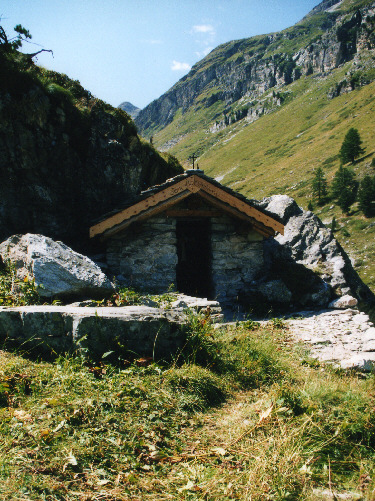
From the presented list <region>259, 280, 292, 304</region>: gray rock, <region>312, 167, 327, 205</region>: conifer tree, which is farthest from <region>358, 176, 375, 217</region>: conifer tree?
<region>259, 280, 292, 304</region>: gray rock

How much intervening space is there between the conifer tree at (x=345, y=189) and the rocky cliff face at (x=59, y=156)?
44.3 meters

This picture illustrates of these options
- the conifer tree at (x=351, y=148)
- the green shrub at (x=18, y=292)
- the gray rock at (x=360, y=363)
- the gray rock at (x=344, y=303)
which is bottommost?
the gray rock at (x=360, y=363)

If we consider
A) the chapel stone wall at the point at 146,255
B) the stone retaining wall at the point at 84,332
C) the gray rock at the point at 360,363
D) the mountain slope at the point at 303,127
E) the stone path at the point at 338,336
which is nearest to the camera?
the stone retaining wall at the point at 84,332

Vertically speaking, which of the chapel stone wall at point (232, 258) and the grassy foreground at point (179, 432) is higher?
the chapel stone wall at point (232, 258)

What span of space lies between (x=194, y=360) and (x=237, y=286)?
218 inches

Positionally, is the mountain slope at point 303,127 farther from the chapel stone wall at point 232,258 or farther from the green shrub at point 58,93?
the green shrub at point 58,93

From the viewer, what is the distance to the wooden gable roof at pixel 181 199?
8.54 metres

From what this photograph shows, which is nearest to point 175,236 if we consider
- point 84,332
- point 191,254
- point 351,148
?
point 191,254

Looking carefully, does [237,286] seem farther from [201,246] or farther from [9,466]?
[9,466]

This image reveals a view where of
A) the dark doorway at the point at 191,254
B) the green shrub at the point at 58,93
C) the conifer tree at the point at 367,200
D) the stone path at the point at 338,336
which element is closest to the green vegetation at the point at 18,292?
the stone path at the point at 338,336

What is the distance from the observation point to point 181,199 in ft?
30.2

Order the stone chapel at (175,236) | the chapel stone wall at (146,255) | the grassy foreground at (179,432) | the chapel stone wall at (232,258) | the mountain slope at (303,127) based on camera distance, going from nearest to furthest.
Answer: the grassy foreground at (179,432) → the stone chapel at (175,236) → the chapel stone wall at (146,255) → the chapel stone wall at (232,258) → the mountain slope at (303,127)

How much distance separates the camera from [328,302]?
9156 mm

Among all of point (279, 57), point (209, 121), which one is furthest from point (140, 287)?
point (279, 57)
